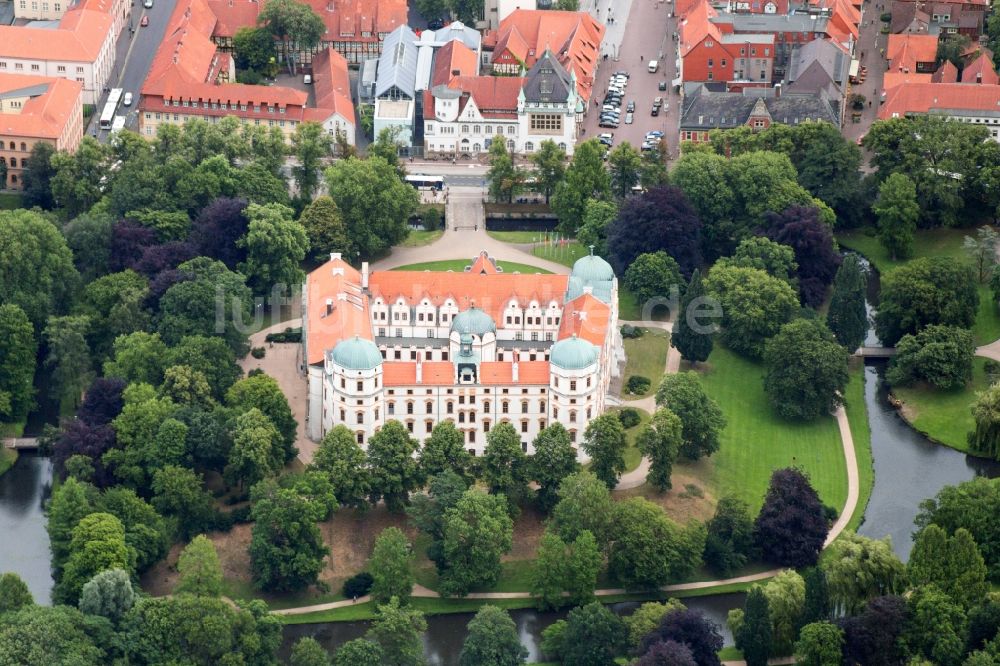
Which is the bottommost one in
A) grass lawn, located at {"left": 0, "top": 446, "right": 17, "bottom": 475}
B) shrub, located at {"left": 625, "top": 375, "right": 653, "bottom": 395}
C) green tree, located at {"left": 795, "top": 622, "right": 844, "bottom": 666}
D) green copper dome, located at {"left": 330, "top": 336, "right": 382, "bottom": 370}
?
green tree, located at {"left": 795, "top": 622, "right": 844, "bottom": 666}

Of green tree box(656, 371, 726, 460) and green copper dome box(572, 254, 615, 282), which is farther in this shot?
green copper dome box(572, 254, 615, 282)

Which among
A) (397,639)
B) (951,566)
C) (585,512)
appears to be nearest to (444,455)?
(585,512)

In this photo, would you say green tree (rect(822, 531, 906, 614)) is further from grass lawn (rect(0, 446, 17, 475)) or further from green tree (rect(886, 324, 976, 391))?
grass lawn (rect(0, 446, 17, 475))

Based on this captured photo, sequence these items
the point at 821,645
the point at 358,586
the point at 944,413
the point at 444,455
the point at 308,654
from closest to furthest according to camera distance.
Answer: the point at 308,654 → the point at 821,645 → the point at 358,586 → the point at 444,455 → the point at 944,413

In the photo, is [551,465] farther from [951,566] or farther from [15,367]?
[15,367]

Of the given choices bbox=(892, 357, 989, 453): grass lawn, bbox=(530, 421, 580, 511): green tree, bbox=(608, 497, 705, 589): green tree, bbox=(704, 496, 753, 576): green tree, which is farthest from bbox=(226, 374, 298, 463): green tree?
bbox=(892, 357, 989, 453): grass lawn

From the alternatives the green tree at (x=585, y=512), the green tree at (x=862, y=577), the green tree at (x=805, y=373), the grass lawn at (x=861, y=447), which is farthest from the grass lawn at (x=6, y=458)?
the grass lawn at (x=861, y=447)

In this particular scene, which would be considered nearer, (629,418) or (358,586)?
(358,586)
